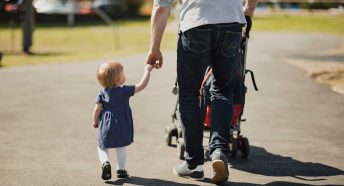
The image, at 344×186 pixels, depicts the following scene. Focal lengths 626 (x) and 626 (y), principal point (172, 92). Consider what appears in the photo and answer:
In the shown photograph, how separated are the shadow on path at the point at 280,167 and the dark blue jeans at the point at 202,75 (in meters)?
0.63

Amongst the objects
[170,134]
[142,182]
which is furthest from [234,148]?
[142,182]

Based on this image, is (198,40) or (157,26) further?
(157,26)

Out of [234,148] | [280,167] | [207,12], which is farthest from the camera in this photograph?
[234,148]

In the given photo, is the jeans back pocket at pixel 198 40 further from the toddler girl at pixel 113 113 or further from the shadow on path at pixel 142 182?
the shadow on path at pixel 142 182

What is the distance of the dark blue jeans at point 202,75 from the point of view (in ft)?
15.2

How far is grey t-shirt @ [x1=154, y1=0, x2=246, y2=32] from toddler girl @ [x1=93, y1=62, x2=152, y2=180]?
20.2 inches

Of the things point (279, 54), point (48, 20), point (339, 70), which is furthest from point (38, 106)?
point (48, 20)

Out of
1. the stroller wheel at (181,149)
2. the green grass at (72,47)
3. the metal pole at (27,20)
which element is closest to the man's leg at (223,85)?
the stroller wheel at (181,149)

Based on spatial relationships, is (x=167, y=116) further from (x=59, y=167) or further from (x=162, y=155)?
(x=59, y=167)

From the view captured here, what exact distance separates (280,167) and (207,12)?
63.3 inches

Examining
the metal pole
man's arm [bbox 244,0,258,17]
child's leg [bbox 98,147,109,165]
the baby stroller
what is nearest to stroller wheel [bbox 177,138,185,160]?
the baby stroller

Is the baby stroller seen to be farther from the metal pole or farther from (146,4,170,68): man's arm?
the metal pole

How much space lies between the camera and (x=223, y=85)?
190 inches

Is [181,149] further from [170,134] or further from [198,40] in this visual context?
[198,40]
